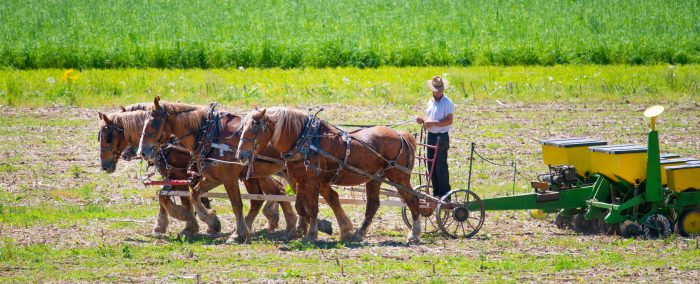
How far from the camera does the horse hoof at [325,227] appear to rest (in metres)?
13.0

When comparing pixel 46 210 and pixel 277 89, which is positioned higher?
pixel 277 89

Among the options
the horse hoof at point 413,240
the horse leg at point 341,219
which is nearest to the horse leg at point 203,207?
the horse leg at point 341,219

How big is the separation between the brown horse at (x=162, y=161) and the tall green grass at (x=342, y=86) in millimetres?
9596

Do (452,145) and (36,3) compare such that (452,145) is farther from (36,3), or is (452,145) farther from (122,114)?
(36,3)

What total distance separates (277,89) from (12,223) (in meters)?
11.5

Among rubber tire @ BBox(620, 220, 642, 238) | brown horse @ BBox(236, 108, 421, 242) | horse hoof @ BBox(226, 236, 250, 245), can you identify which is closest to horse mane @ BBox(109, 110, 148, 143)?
brown horse @ BBox(236, 108, 421, 242)

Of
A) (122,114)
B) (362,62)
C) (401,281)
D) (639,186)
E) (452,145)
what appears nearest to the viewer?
(401,281)

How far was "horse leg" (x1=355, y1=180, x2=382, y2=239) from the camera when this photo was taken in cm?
1281

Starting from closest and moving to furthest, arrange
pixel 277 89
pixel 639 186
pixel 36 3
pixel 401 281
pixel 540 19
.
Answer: pixel 401 281 → pixel 639 186 → pixel 277 89 → pixel 540 19 → pixel 36 3

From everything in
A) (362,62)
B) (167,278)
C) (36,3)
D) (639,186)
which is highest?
(36,3)

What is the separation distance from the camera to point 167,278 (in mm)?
10398

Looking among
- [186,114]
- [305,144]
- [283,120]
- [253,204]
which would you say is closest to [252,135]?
[283,120]

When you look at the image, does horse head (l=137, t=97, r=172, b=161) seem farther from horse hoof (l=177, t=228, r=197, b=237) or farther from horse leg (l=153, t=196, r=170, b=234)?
horse hoof (l=177, t=228, r=197, b=237)

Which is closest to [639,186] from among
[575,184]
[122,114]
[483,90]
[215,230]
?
[575,184]
